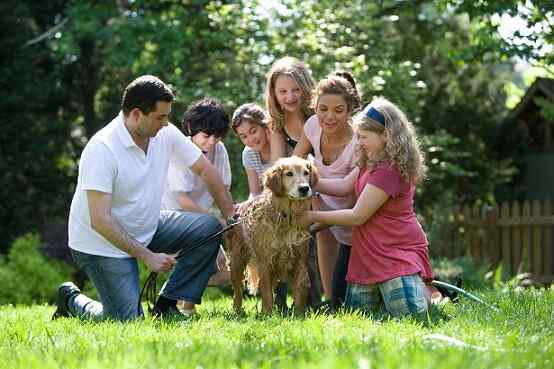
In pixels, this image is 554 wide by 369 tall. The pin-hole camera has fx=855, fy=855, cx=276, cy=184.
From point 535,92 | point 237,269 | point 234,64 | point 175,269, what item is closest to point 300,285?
point 237,269

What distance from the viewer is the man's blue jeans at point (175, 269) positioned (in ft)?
20.6

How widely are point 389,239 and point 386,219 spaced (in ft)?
0.47

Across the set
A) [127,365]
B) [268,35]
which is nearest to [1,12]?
[268,35]

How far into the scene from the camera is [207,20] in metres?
17.3

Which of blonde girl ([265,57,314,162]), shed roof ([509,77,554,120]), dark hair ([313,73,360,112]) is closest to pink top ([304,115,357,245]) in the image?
dark hair ([313,73,360,112])

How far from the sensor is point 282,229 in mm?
5969

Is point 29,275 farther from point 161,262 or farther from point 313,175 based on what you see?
point 313,175

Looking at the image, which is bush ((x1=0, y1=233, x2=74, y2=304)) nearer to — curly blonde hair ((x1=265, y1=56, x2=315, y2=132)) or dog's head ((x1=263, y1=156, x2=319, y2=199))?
curly blonde hair ((x1=265, y1=56, x2=315, y2=132))

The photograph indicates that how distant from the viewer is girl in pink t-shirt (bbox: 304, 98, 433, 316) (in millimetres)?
5766

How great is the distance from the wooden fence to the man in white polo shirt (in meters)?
11.3

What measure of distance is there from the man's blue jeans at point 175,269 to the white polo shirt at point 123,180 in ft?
0.33

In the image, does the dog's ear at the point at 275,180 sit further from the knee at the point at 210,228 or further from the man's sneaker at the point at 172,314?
the man's sneaker at the point at 172,314

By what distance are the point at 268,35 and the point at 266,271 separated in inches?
345

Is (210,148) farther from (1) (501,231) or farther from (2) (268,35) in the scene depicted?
(1) (501,231)
